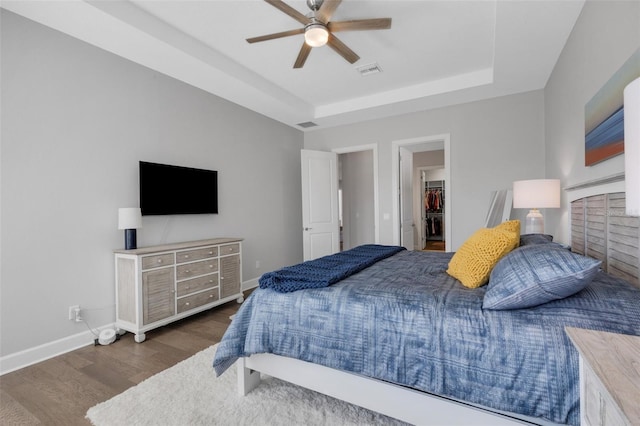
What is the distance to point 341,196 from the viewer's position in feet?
21.2

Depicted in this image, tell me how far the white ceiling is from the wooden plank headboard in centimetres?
147

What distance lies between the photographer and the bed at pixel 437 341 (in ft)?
3.60

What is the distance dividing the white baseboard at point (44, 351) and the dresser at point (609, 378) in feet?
10.8

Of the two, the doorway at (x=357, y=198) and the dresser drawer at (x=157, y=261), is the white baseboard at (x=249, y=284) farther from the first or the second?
the doorway at (x=357, y=198)

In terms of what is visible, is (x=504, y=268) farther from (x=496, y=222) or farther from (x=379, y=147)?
(x=379, y=147)

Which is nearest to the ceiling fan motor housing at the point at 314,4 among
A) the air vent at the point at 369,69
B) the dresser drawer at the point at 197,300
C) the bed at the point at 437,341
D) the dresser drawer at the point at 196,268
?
the air vent at the point at 369,69

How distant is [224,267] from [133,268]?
0.96 m

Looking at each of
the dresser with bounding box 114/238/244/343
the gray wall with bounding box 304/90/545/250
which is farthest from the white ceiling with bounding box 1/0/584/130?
the dresser with bounding box 114/238/244/343

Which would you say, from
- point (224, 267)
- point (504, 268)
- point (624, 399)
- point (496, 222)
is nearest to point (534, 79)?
point (496, 222)

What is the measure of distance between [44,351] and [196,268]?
49.7 inches

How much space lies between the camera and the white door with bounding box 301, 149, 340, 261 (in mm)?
4848

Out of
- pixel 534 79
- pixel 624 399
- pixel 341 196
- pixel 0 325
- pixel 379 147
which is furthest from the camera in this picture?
pixel 341 196

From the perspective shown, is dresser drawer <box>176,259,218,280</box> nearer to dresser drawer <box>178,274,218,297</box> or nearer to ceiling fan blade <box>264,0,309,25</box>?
dresser drawer <box>178,274,218,297</box>

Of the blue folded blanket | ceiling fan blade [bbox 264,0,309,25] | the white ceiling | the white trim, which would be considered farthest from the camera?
the white trim
